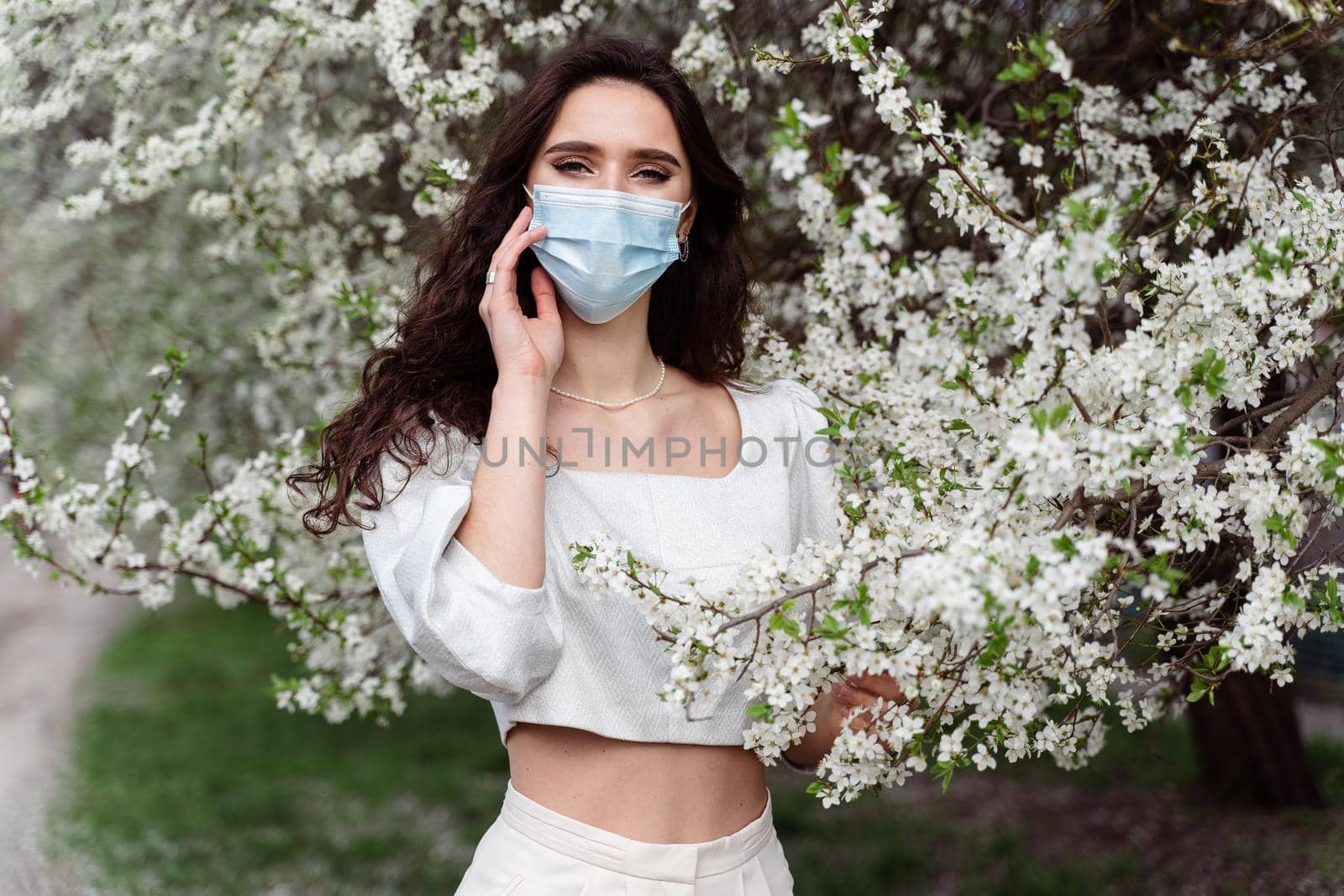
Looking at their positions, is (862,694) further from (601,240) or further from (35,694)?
(35,694)

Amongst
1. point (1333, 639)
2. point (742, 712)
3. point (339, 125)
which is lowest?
point (1333, 639)

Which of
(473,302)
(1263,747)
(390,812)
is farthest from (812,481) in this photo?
(390,812)

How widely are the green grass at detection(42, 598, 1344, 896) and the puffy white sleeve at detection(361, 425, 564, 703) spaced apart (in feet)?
8.73

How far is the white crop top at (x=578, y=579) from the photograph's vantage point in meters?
1.82

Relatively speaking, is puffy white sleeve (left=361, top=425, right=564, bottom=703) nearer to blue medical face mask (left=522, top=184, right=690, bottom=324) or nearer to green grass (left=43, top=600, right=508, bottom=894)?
blue medical face mask (left=522, top=184, right=690, bottom=324)

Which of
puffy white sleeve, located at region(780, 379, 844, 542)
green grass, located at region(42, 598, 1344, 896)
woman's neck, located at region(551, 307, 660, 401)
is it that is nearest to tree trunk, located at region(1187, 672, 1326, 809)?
green grass, located at region(42, 598, 1344, 896)

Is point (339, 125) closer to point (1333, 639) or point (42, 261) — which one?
point (42, 261)

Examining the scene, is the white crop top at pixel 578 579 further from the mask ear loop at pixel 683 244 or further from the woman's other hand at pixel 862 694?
the mask ear loop at pixel 683 244

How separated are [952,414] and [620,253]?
31.4 inches

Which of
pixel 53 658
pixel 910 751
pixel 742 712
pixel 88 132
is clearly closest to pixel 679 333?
pixel 742 712

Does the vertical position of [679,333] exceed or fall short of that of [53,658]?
it exceeds it

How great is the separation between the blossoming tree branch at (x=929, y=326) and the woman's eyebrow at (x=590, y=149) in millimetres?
295

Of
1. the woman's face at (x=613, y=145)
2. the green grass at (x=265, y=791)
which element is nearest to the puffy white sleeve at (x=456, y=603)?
the woman's face at (x=613, y=145)

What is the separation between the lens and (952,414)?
238cm
